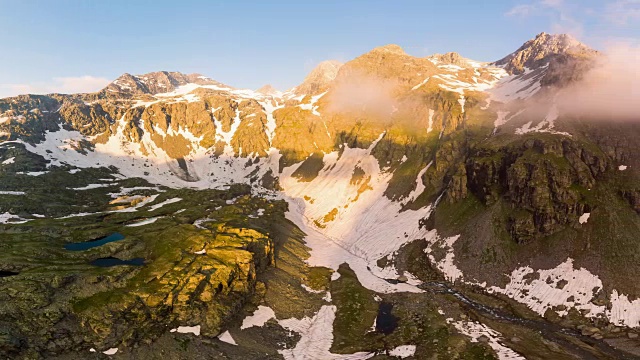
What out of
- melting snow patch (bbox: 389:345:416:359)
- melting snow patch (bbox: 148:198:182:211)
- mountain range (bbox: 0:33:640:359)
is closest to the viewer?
mountain range (bbox: 0:33:640:359)

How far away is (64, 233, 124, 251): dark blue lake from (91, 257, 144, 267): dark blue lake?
34.2 feet

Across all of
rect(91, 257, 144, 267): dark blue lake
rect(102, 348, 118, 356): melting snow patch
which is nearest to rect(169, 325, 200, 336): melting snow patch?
rect(102, 348, 118, 356): melting snow patch

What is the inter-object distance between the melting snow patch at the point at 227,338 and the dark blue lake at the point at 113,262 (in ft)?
108

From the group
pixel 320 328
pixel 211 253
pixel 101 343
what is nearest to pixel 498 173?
pixel 320 328

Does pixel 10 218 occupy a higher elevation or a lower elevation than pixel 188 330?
higher

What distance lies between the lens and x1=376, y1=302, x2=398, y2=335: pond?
85.8m

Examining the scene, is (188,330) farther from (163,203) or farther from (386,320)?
(163,203)

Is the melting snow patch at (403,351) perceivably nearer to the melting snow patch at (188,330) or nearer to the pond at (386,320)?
the pond at (386,320)

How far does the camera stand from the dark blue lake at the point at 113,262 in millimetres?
91062

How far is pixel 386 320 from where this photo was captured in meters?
90.4

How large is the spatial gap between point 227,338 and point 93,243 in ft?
197

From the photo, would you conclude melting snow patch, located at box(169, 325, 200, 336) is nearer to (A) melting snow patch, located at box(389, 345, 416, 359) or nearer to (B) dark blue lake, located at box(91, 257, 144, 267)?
(B) dark blue lake, located at box(91, 257, 144, 267)

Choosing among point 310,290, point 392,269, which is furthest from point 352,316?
point 392,269

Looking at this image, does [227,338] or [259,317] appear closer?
[227,338]
